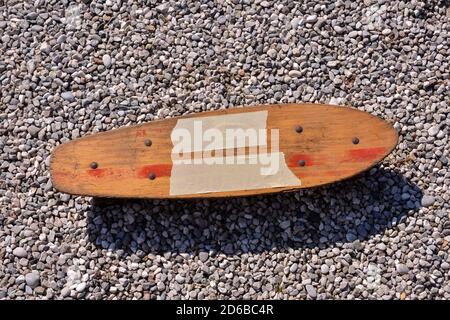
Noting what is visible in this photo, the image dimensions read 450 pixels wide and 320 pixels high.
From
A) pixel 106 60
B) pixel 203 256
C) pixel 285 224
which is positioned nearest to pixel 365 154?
pixel 285 224

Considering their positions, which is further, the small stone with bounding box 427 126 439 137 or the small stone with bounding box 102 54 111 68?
the small stone with bounding box 102 54 111 68

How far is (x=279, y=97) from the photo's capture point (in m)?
4.92

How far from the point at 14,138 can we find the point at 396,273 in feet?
8.87

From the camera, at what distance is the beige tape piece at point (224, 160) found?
175 inches

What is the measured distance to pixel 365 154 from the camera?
4.51m

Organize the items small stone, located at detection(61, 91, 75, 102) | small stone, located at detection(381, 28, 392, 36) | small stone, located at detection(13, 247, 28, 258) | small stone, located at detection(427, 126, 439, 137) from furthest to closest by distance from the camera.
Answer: small stone, located at detection(381, 28, 392, 36) < small stone, located at detection(61, 91, 75, 102) < small stone, located at detection(427, 126, 439, 137) < small stone, located at detection(13, 247, 28, 258)

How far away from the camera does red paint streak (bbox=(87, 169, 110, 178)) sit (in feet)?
14.7

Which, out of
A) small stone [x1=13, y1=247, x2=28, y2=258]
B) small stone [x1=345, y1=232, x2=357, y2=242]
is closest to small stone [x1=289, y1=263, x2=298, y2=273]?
small stone [x1=345, y1=232, x2=357, y2=242]

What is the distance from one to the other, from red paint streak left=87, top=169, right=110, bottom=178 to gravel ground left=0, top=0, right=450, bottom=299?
0.85 ft

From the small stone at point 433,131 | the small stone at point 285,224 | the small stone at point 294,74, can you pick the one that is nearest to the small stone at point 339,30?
the small stone at point 294,74

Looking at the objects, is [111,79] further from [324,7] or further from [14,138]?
[324,7]

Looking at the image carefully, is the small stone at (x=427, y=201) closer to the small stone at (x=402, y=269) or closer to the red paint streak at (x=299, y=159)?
the small stone at (x=402, y=269)

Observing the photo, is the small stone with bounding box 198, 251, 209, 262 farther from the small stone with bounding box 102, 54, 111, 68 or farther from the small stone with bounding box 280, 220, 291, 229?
the small stone with bounding box 102, 54, 111, 68

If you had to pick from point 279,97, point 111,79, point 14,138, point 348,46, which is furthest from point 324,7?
point 14,138
